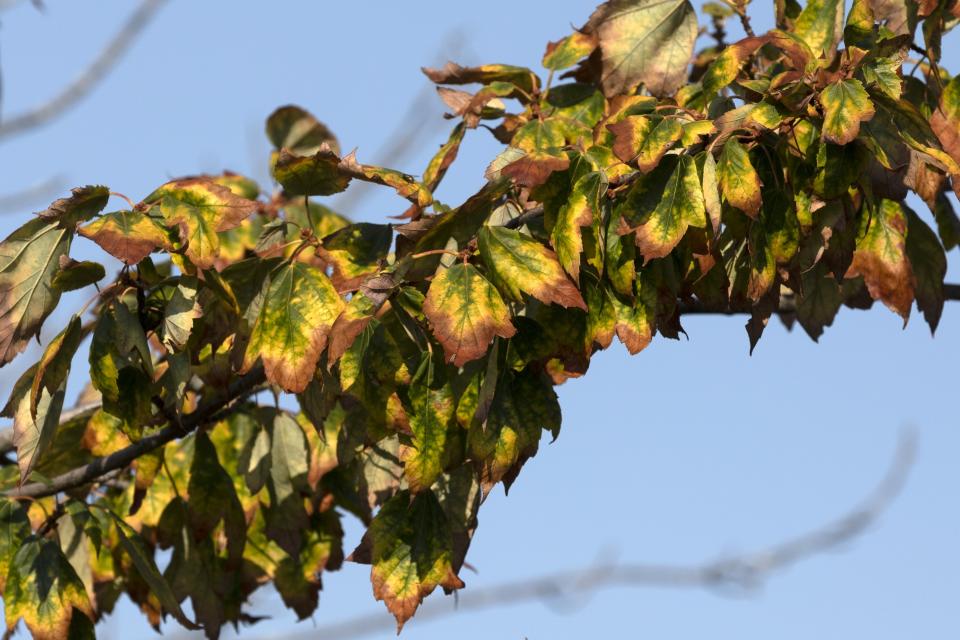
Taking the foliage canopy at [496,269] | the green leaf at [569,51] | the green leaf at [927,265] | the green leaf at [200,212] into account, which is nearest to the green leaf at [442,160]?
the foliage canopy at [496,269]

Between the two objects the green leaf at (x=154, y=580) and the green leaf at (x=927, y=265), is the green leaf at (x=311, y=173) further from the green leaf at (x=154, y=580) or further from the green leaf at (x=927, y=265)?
the green leaf at (x=927, y=265)

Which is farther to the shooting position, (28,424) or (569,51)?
(569,51)

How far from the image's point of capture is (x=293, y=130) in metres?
3.72

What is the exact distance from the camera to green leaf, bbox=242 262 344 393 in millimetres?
2039

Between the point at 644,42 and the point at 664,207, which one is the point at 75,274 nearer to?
the point at 664,207

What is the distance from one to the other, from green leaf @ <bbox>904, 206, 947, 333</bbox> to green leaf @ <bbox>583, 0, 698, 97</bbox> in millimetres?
518

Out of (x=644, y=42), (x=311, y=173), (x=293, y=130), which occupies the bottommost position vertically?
(x=311, y=173)

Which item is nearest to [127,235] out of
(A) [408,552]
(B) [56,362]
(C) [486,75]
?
(B) [56,362]

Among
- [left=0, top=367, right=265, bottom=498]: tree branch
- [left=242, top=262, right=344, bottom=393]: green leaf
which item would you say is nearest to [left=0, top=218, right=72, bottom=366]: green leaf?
[left=242, top=262, right=344, bottom=393]: green leaf

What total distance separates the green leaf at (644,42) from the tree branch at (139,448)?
0.88 m

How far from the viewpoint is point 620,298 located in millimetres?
2084

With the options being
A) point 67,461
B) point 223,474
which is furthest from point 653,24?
point 67,461

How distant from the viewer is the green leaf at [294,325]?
2039mm

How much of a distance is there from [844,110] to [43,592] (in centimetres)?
158
